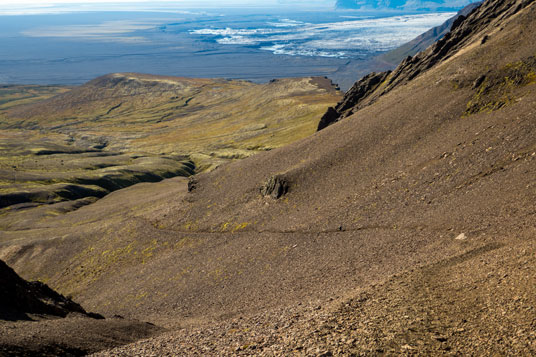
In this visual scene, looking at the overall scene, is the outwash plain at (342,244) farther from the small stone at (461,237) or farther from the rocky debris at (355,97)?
the rocky debris at (355,97)

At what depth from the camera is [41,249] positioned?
2958 inches

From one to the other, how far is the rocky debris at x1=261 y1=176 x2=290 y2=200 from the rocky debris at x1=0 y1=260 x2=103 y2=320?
102ft

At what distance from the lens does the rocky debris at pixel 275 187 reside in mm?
63188

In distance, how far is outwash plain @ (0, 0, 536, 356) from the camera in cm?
2411

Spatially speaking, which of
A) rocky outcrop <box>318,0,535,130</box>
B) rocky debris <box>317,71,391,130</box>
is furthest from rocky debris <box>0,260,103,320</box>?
rocky debris <box>317,71,391,130</box>

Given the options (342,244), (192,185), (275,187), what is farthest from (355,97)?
(342,244)

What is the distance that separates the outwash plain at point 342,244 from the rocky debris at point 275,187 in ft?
0.83

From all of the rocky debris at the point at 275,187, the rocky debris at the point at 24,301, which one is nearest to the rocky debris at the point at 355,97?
the rocky debris at the point at 275,187

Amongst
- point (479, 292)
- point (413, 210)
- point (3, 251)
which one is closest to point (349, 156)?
point (413, 210)

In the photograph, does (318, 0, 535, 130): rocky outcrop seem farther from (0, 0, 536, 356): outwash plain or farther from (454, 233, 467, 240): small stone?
(454, 233, 467, 240): small stone

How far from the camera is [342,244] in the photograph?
44.9 m

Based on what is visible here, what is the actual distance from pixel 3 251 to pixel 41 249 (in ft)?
32.0

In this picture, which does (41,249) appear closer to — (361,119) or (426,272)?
(361,119)

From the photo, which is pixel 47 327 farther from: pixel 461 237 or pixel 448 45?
pixel 448 45
